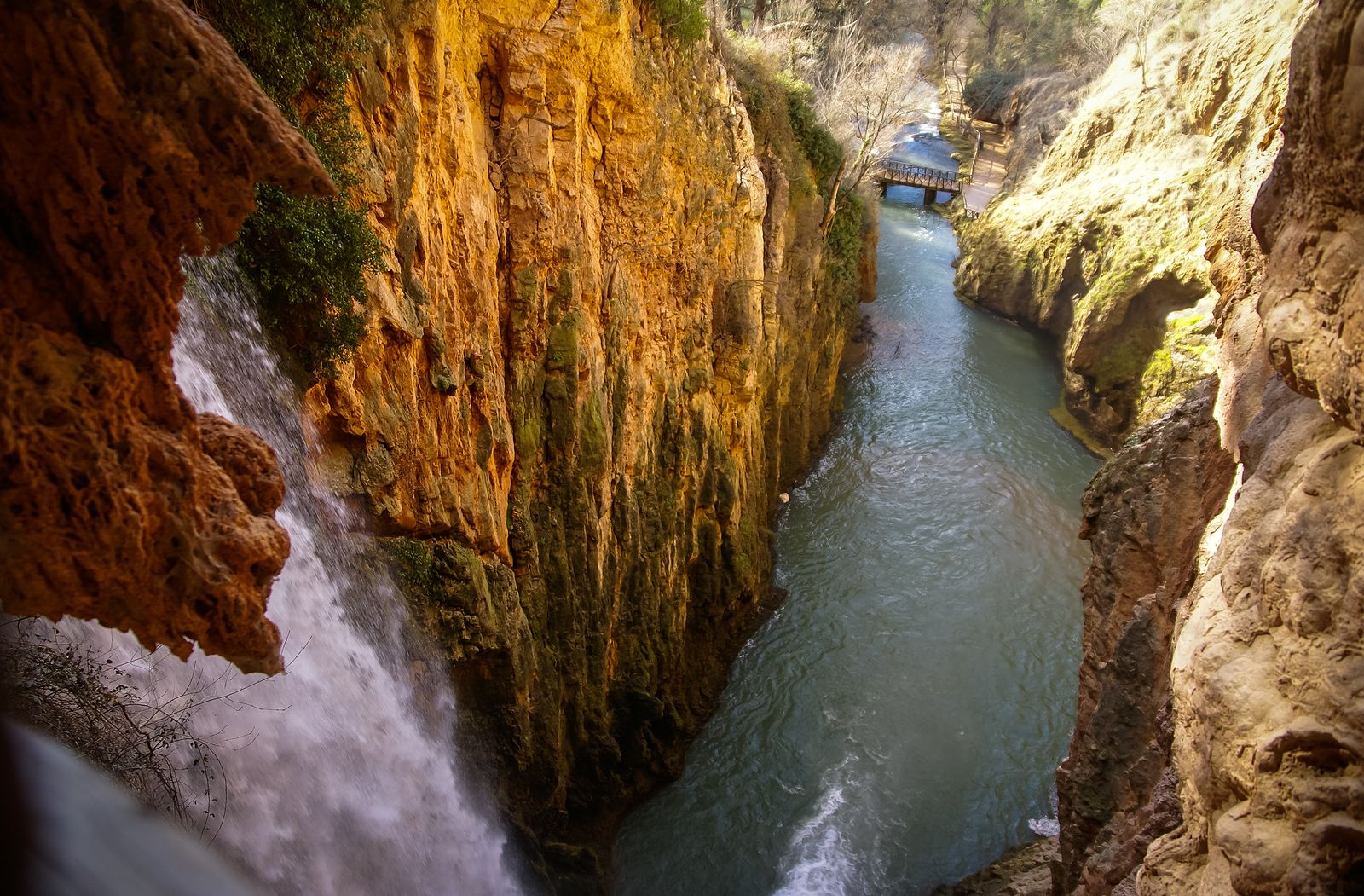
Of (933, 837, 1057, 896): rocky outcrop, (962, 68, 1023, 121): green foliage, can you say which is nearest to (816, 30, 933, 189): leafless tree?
(933, 837, 1057, 896): rocky outcrop

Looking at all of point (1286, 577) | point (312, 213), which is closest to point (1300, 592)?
point (1286, 577)

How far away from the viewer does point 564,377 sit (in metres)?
11.4

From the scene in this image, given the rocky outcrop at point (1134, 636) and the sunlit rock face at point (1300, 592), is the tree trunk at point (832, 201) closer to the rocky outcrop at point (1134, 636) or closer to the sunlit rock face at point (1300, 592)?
the rocky outcrop at point (1134, 636)

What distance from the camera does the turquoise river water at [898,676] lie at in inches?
522

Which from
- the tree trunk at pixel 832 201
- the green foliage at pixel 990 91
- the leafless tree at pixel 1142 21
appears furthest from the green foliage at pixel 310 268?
the green foliage at pixel 990 91

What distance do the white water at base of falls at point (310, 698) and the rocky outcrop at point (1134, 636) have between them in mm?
7191

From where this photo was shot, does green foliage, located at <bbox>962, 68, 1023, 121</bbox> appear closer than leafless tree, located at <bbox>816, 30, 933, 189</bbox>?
No

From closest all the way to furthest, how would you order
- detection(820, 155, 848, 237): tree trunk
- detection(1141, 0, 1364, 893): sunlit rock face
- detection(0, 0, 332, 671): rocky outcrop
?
1. detection(0, 0, 332, 671): rocky outcrop
2. detection(1141, 0, 1364, 893): sunlit rock face
3. detection(820, 155, 848, 237): tree trunk

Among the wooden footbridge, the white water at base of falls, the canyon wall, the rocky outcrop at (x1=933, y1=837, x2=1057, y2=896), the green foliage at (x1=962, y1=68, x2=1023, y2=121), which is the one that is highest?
the green foliage at (x1=962, y1=68, x2=1023, y2=121)

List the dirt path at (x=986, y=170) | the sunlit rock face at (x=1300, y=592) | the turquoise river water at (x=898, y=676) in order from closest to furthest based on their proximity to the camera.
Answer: the sunlit rock face at (x=1300, y=592) → the turquoise river water at (x=898, y=676) → the dirt path at (x=986, y=170)

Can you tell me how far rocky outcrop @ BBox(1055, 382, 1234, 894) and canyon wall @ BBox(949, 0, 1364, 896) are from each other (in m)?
0.09

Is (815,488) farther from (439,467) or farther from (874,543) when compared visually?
(439,467)

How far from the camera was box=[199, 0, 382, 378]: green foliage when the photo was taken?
7.12 metres

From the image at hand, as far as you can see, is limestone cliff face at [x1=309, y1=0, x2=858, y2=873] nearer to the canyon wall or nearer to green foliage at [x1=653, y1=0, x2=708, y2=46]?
green foliage at [x1=653, y1=0, x2=708, y2=46]
